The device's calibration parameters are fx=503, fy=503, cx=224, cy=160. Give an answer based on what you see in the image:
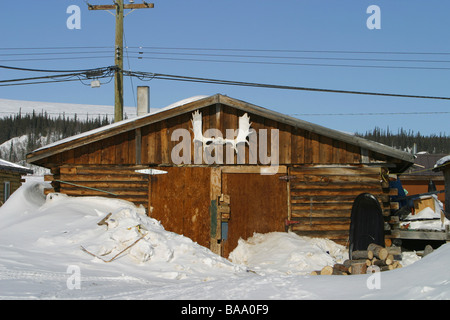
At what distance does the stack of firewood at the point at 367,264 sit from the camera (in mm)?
9906

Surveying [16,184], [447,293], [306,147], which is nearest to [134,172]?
[306,147]

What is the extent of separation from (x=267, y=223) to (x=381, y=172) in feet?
11.7

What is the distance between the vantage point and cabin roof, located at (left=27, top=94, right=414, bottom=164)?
45.8 feet

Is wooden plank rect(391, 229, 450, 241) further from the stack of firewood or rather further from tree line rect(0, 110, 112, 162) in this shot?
tree line rect(0, 110, 112, 162)

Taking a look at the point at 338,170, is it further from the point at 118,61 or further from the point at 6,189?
the point at 6,189

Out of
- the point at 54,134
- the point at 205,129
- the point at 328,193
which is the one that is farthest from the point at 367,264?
the point at 54,134

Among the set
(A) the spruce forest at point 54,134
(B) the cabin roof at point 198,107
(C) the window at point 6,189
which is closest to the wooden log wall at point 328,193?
(B) the cabin roof at point 198,107

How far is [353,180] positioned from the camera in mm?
14352

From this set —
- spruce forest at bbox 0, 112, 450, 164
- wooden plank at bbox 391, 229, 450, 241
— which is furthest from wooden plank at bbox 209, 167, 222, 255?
spruce forest at bbox 0, 112, 450, 164

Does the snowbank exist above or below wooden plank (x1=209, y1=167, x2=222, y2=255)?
below

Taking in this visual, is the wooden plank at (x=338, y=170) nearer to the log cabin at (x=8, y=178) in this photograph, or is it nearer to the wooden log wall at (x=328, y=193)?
the wooden log wall at (x=328, y=193)

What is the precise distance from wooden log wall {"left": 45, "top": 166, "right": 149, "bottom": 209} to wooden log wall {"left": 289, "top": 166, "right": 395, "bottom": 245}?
4.33 meters

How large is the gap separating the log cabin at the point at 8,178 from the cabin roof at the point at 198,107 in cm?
1307

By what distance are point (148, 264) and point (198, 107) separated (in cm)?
515
